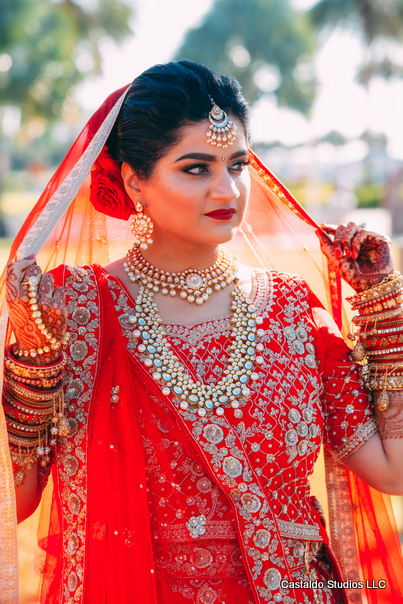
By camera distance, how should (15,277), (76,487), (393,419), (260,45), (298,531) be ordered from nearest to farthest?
(15,277)
(76,487)
(298,531)
(393,419)
(260,45)

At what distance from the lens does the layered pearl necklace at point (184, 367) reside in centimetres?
148

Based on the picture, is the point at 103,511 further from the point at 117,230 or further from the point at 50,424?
the point at 117,230

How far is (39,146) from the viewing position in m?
60.2

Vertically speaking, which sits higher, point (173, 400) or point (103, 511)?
point (173, 400)

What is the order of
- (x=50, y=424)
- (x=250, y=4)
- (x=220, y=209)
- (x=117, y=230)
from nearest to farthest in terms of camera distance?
(x=50, y=424) < (x=220, y=209) < (x=117, y=230) < (x=250, y=4)

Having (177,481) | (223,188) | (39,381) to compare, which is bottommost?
(177,481)

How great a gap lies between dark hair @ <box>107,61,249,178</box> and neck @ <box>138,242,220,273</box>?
23 cm

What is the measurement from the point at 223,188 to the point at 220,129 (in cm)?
17

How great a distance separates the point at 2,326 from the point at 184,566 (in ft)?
2.34

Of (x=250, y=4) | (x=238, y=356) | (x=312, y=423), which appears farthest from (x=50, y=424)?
(x=250, y=4)

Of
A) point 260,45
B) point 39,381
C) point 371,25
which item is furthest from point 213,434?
point 260,45

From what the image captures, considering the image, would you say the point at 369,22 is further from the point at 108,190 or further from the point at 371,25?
the point at 108,190

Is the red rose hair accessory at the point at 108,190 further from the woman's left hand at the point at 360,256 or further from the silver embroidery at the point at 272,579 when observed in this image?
the silver embroidery at the point at 272,579

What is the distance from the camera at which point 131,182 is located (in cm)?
167
